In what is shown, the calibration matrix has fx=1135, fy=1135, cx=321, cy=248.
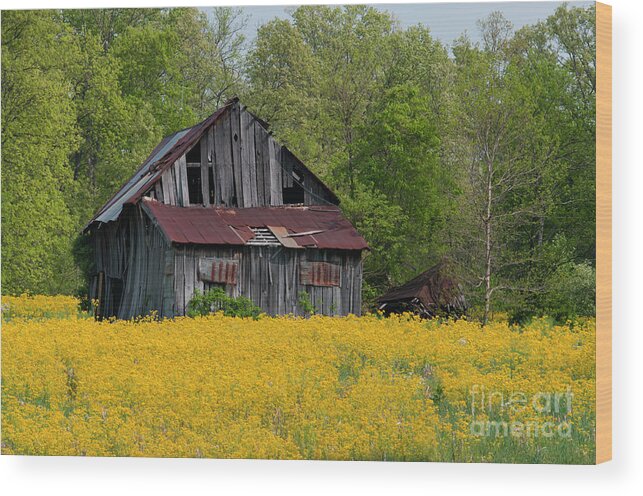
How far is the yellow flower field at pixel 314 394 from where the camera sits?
11.5 meters

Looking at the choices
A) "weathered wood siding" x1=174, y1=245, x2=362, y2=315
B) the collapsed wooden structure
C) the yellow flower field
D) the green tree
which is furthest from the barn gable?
the yellow flower field

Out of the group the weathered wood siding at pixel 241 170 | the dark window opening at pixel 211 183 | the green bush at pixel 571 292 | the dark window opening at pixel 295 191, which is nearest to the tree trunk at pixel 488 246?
the green bush at pixel 571 292

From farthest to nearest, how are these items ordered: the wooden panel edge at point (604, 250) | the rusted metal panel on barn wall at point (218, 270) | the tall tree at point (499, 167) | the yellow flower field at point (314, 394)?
the rusted metal panel on barn wall at point (218, 270) < the tall tree at point (499, 167) < the yellow flower field at point (314, 394) < the wooden panel edge at point (604, 250)

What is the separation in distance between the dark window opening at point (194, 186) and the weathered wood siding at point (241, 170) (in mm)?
49

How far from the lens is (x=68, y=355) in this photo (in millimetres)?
13109

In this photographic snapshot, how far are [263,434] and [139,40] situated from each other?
502 centimetres

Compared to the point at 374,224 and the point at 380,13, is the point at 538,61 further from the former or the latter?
the point at 374,224

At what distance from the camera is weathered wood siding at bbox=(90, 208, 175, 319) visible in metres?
14.3

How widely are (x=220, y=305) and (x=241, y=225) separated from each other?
117cm

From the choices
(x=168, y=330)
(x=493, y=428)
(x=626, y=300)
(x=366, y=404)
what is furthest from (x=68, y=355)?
(x=626, y=300)

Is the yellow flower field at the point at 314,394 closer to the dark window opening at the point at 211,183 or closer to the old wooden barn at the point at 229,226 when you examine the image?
the old wooden barn at the point at 229,226

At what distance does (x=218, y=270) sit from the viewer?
14.5m

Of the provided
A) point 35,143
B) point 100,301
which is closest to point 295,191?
point 100,301

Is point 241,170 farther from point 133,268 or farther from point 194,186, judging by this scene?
point 133,268
